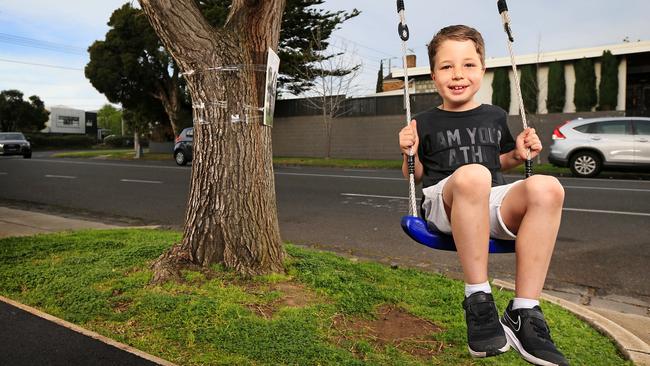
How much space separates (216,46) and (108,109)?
368 feet

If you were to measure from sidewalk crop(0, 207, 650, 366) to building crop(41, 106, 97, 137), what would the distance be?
87155mm

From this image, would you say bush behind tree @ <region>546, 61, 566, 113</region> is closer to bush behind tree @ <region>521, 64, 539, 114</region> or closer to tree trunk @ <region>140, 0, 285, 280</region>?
bush behind tree @ <region>521, 64, 539, 114</region>

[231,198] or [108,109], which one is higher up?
[108,109]

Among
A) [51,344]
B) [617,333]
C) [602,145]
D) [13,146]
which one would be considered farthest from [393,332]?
[13,146]

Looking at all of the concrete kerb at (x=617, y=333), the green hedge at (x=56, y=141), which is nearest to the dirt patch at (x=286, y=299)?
the concrete kerb at (x=617, y=333)

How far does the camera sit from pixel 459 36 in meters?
2.35

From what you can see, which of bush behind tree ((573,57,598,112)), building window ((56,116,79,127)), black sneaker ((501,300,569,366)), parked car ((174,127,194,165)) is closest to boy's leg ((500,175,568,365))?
black sneaker ((501,300,569,366))

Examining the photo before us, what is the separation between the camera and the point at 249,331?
10.3 ft

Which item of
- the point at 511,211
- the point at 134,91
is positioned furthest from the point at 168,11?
the point at 134,91

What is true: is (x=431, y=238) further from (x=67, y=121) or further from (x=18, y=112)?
(x=67, y=121)

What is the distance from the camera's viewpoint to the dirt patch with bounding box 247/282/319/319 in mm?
3471

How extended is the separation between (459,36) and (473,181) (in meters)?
0.70

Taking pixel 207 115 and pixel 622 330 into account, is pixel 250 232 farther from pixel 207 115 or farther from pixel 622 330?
pixel 622 330

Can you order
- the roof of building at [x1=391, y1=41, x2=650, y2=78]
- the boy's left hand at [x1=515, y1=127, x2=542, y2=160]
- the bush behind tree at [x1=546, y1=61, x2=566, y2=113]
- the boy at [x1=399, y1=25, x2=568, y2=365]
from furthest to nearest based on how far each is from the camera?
the bush behind tree at [x1=546, y1=61, x2=566, y2=113] → the roof of building at [x1=391, y1=41, x2=650, y2=78] → the boy's left hand at [x1=515, y1=127, x2=542, y2=160] → the boy at [x1=399, y1=25, x2=568, y2=365]
